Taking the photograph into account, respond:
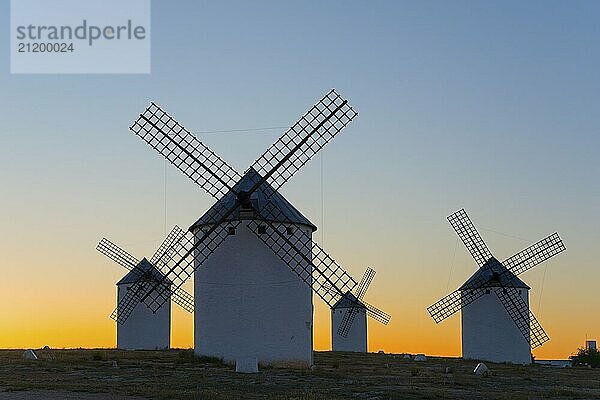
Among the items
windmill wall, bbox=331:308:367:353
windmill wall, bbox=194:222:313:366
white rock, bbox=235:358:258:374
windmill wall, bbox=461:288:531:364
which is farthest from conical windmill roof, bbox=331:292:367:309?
white rock, bbox=235:358:258:374

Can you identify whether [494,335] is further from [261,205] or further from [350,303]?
[261,205]

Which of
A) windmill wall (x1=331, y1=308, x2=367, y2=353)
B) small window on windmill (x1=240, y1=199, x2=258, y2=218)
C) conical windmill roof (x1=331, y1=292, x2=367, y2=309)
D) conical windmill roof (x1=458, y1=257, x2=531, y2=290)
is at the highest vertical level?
small window on windmill (x1=240, y1=199, x2=258, y2=218)

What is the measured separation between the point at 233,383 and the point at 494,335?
27203mm

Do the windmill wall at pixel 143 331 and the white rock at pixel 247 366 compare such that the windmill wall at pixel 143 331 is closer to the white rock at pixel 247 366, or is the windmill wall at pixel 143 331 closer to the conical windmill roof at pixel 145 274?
the conical windmill roof at pixel 145 274

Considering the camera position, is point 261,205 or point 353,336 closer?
point 261,205

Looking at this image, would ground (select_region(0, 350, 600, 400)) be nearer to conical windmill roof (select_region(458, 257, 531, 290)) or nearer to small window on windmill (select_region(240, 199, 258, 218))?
small window on windmill (select_region(240, 199, 258, 218))

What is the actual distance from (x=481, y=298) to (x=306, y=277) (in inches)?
734

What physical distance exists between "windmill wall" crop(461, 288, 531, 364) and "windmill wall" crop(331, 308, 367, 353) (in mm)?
17171

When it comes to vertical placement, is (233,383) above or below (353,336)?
above

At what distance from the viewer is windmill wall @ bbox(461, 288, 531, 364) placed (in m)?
48.1

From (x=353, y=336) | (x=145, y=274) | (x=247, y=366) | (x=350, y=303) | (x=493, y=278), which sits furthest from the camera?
(x=353, y=336)

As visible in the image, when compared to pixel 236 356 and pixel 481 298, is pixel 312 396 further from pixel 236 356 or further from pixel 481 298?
pixel 481 298

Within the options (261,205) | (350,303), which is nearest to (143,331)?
(350,303)

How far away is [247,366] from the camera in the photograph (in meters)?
28.9
